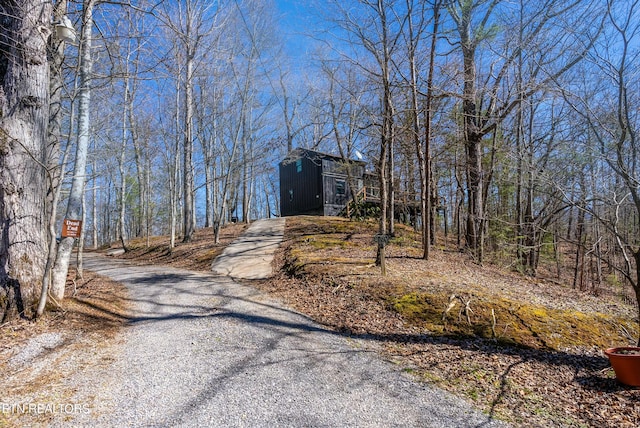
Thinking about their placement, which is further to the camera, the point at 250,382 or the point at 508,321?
the point at 508,321

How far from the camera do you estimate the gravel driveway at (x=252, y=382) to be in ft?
9.27

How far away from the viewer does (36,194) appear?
4496 mm

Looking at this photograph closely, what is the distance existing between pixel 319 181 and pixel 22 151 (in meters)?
15.6

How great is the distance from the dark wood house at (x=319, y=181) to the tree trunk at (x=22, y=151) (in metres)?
14.2

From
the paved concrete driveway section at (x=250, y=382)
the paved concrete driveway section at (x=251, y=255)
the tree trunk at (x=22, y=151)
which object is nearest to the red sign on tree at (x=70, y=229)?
the tree trunk at (x=22, y=151)

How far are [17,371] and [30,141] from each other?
2.91 meters

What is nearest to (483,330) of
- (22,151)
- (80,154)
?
(22,151)

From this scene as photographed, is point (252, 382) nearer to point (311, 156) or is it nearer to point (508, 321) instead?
point (508, 321)

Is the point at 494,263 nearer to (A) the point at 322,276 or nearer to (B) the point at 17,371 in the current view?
(A) the point at 322,276

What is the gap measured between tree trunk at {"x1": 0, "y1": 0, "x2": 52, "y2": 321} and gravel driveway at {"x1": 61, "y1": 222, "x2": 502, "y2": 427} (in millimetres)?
1493

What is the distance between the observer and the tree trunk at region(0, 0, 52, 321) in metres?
4.20

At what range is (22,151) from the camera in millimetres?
4352

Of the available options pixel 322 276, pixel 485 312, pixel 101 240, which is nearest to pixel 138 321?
pixel 322 276

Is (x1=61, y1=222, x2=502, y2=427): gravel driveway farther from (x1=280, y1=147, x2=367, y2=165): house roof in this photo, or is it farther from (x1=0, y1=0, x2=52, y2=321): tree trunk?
(x1=280, y1=147, x2=367, y2=165): house roof
